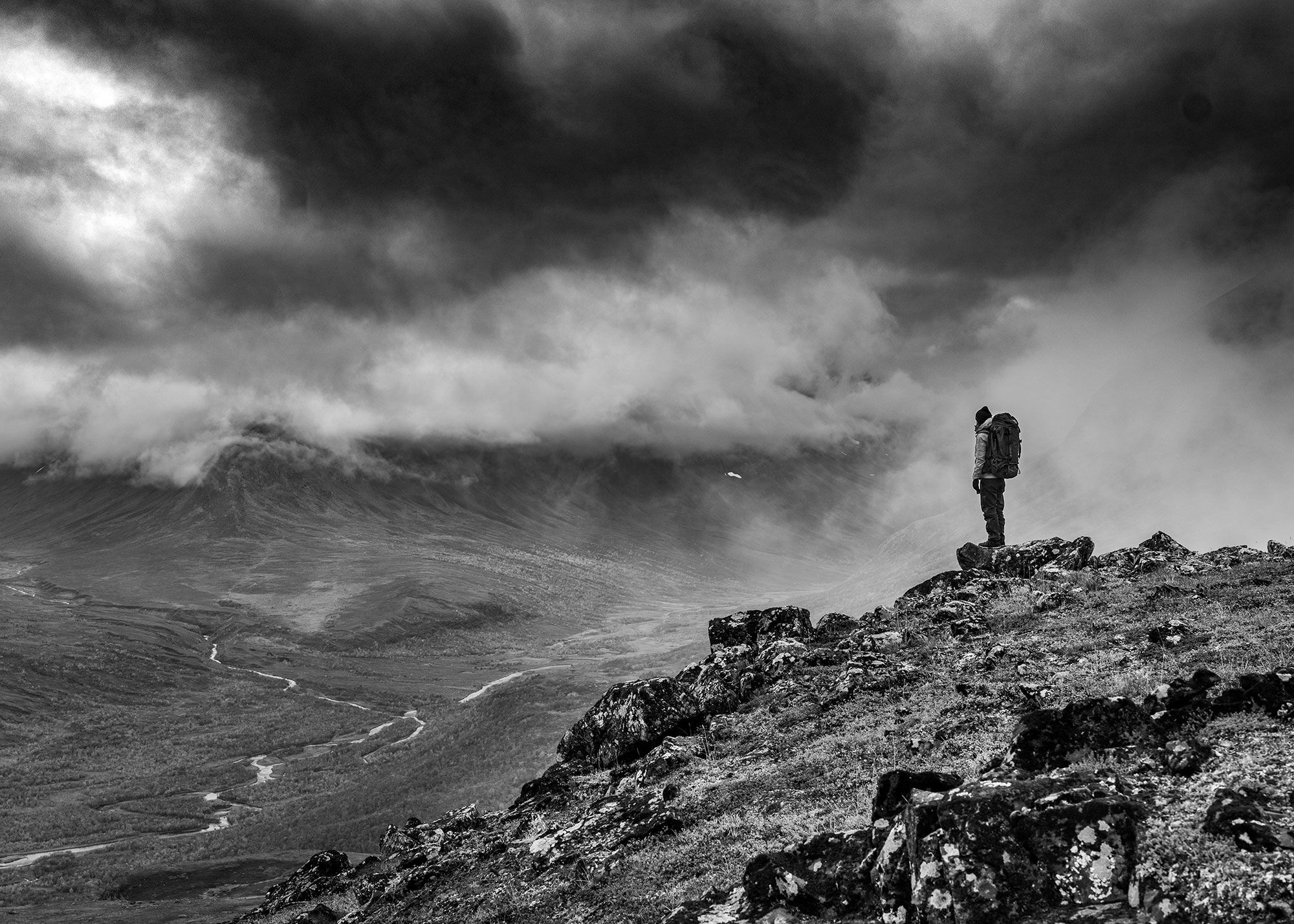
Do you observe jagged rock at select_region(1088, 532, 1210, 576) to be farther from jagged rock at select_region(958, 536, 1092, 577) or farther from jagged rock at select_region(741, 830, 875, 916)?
jagged rock at select_region(741, 830, 875, 916)

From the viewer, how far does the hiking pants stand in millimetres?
48844

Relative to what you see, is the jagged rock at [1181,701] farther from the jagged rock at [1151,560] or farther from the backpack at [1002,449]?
the backpack at [1002,449]

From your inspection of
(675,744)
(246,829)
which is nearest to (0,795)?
(246,829)

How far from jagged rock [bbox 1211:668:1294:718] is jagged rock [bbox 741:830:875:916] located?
7.82 metres

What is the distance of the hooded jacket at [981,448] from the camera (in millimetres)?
48812

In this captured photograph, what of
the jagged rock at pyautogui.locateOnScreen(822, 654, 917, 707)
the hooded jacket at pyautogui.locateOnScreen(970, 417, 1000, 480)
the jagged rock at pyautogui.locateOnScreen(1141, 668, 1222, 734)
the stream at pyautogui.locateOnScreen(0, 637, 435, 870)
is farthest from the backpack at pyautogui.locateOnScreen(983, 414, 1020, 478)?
the stream at pyautogui.locateOnScreen(0, 637, 435, 870)

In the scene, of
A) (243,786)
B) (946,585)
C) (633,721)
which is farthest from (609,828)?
(243,786)

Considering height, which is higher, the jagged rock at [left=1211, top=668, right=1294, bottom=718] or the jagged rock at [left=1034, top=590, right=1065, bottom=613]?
the jagged rock at [left=1034, top=590, right=1065, bottom=613]

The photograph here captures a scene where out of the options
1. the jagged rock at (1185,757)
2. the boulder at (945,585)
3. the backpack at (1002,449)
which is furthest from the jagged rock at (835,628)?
the jagged rock at (1185,757)

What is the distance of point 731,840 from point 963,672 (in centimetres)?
1202

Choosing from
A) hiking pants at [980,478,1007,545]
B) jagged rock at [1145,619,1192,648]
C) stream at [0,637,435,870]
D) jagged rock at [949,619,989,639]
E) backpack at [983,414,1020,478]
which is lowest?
stream at [0,637,435,870]

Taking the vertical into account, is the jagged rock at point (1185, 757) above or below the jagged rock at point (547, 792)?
above

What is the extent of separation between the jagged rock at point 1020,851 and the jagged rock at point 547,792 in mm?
17768

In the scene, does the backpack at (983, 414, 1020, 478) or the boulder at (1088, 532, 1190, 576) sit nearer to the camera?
the boulder at (1088, 532, 1190, 576)
